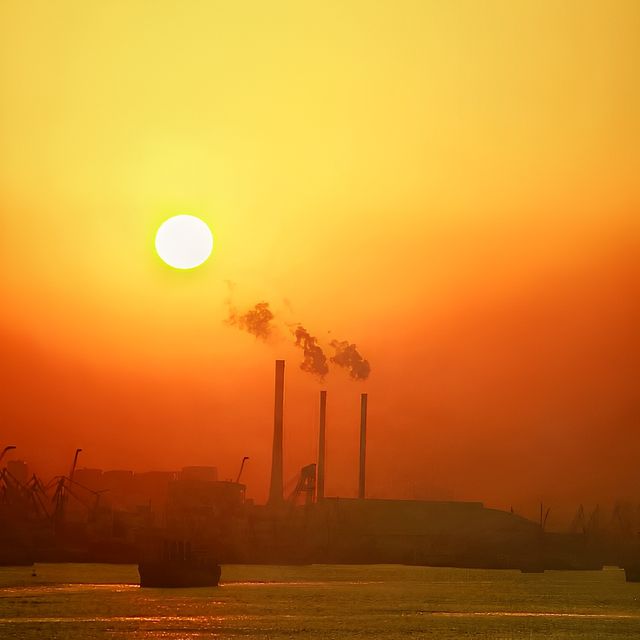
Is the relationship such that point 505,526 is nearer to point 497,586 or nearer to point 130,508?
point 497,586

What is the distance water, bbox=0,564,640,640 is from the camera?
76625 millimetres

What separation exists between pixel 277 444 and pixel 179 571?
55223 mm

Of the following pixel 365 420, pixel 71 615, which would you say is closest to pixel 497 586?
pixel 365 420

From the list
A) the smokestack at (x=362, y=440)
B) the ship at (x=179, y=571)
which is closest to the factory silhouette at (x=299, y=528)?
the smokestack at (x=362, y=440)

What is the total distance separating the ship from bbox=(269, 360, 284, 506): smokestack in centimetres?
4862

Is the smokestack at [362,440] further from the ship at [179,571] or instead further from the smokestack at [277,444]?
the ship at [179,571]

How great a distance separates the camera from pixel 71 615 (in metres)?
82.8

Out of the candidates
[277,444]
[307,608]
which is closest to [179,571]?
[307,608]

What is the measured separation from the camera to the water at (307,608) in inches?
3017

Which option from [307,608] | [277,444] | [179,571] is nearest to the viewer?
[307,608]

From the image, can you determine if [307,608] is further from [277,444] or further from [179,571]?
[277,444]

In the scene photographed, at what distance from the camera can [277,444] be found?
552ft

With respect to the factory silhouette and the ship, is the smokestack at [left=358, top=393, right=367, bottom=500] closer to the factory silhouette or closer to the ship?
the factory silhouette

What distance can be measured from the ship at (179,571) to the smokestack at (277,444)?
4862 cm
